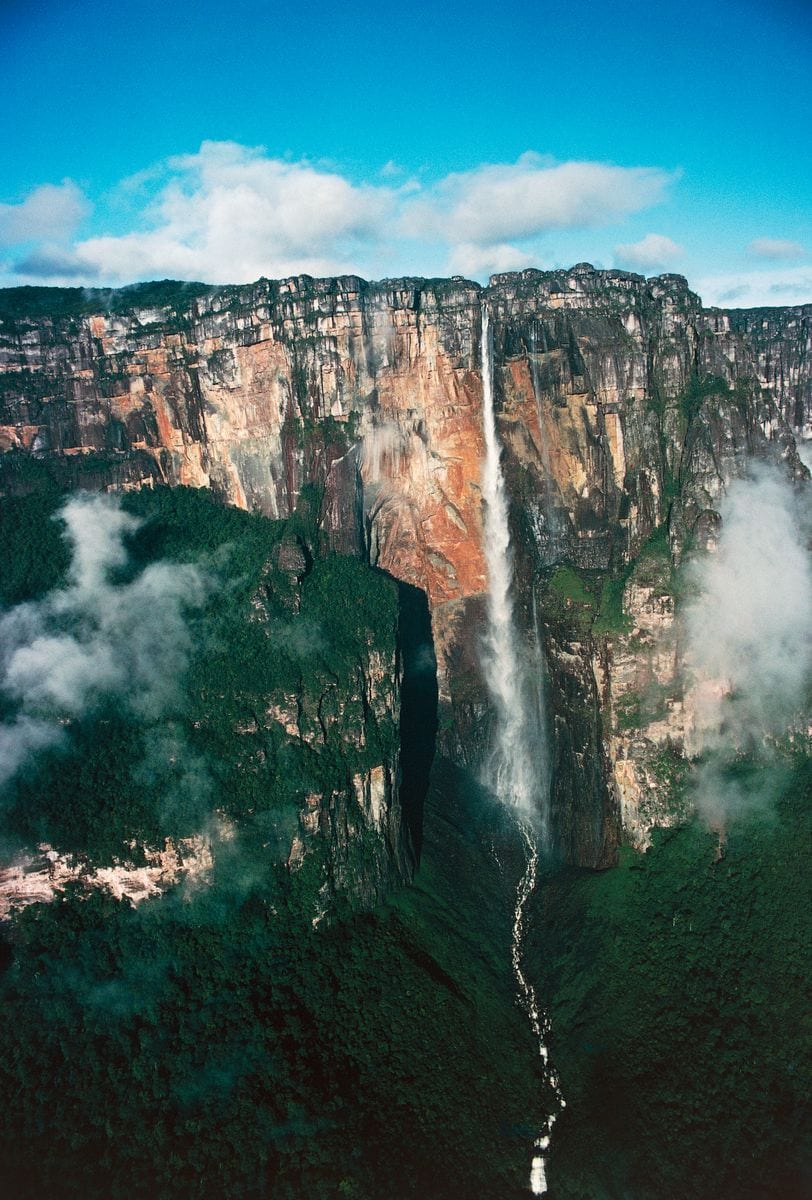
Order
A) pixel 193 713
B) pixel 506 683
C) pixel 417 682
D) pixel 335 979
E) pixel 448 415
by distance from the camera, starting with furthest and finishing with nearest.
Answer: pixel 417 682
pixel 506 683
pixel 448 415
pixel 193 713
pixel 335 979

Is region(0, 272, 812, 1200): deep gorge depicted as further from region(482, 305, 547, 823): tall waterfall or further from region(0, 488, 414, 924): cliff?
region(482, 305, 547, 823): tall waterfall

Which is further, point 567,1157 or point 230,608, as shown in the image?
point 230,608

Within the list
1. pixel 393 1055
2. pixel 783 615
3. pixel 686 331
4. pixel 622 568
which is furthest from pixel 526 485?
pixel 393 1055

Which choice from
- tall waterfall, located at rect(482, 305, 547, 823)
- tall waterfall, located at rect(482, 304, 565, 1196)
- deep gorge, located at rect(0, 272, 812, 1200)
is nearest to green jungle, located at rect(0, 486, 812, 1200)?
deep gorge, located at rect(0, 272, 812, 1200)

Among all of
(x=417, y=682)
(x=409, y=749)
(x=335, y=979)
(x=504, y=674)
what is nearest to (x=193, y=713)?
(x=335, y=979)

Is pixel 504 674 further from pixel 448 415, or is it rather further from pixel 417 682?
pixel 448 415

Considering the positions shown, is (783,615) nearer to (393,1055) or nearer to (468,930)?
(468,930)
